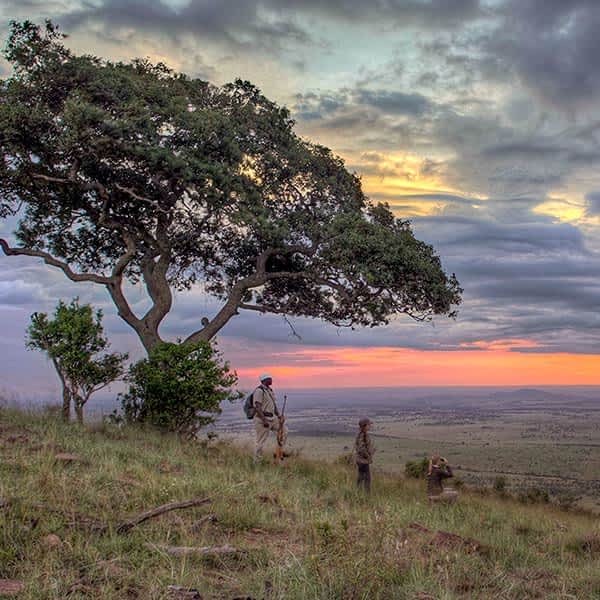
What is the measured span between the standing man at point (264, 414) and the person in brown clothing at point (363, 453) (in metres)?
2.34

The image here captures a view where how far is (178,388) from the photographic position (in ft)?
59.9

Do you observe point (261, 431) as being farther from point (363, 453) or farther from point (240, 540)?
point (240, 540)

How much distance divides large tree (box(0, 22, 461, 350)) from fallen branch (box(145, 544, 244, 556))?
12563mm

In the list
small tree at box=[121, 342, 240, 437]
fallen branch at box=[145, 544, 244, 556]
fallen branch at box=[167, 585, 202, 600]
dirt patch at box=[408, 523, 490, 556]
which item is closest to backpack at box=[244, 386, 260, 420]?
small tree at box=[121, 342, 240, 437]

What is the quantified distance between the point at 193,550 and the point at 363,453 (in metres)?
8.14

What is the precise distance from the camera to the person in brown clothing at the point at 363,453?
14.3 m

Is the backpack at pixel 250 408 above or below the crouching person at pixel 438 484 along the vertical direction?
above

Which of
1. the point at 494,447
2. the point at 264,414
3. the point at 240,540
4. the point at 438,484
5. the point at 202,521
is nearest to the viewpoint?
the point at 240,540

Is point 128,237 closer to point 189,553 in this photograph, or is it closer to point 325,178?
point 325,178

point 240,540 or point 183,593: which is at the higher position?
point 183,593

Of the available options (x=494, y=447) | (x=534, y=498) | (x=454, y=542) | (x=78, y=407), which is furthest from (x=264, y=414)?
(x=494, y=447)

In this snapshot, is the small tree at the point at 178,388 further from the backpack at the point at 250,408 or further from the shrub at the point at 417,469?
the shrub at the point at 417,469

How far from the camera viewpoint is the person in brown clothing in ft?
46.8

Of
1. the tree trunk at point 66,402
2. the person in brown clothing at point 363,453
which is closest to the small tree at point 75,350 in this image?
Answer: the tree trunk at point 66,402
